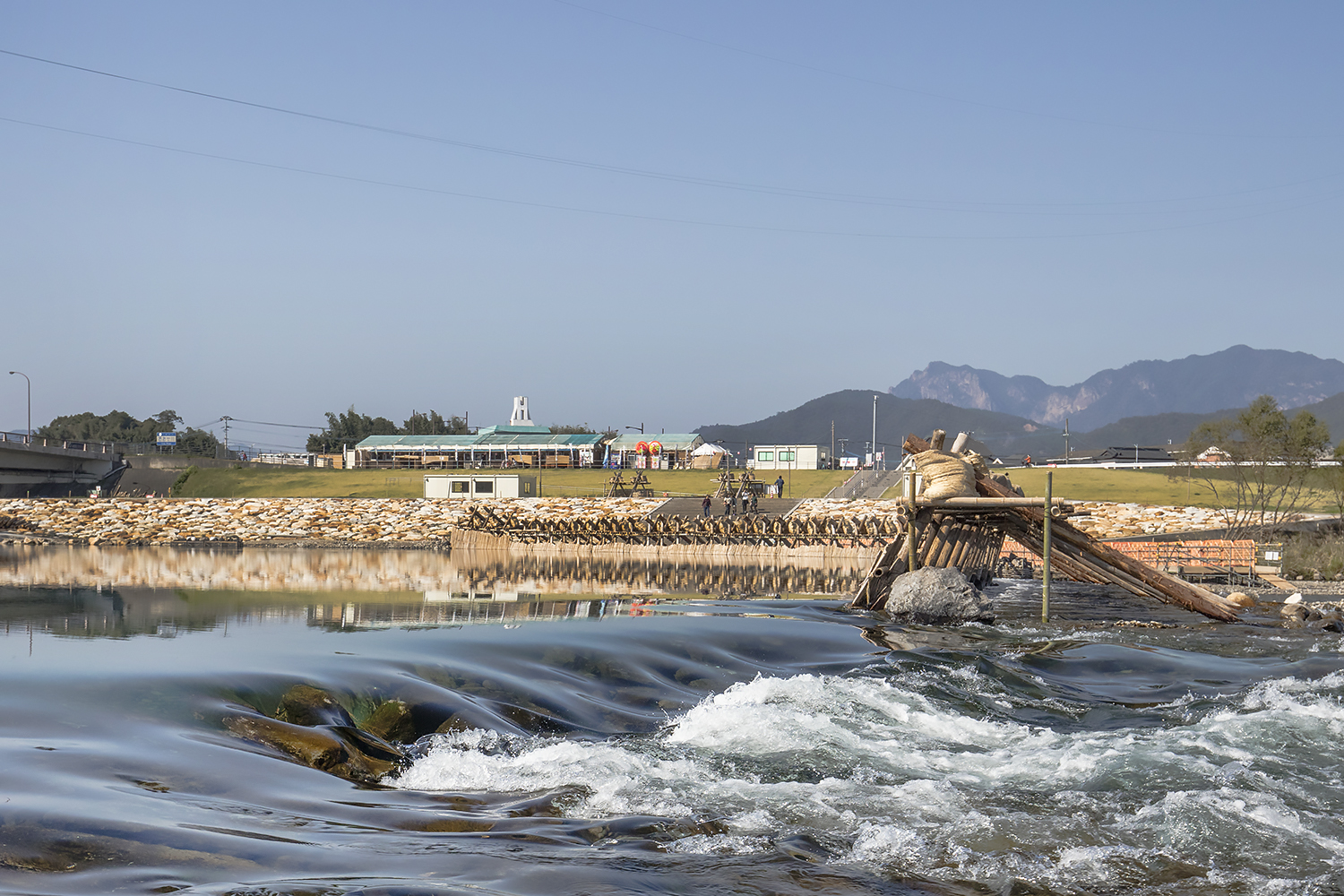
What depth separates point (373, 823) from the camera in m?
7.16

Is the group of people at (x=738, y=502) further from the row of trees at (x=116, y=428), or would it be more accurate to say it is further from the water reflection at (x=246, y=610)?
the row of trees at (x=116, y=428)

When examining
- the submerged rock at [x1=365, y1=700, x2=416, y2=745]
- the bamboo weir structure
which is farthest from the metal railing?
the submerged rock at [x1=365, y1=700, x2=416, y2=745]

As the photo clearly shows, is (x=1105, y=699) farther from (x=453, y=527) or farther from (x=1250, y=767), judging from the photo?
(x=453, y=527)

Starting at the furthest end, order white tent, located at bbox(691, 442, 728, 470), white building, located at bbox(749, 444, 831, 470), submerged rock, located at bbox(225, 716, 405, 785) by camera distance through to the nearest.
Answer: white tent, located at bbox(691, 442, 728, 470)
white building, located at bbox(749, 444, 831, 470)
submerged rock, located at bbox(225, 716, 405, 785)

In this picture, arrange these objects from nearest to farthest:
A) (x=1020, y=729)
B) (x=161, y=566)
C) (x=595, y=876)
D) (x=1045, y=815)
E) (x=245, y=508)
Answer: (x=595, y=876) < (x=1045, y=815) < (x=1020, y=729) < (x=161, y=566) < (x=245, y=508)

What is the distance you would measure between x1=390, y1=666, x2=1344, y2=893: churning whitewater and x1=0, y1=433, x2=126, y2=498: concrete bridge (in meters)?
64.8

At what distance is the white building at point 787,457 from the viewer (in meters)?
87.8

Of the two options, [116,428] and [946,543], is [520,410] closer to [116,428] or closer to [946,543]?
[116,428]

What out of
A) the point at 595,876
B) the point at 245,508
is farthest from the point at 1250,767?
the point at 245,508

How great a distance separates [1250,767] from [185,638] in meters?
15.3

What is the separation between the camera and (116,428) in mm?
131500

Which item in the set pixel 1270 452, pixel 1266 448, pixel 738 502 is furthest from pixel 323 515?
pixel 1270 452

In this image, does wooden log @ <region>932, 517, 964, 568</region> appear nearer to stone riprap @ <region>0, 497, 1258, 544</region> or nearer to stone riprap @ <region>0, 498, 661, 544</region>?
stone riprap @ <region>0, 497, 1258, 544</region>

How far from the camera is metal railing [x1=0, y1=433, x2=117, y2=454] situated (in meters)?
62.3
